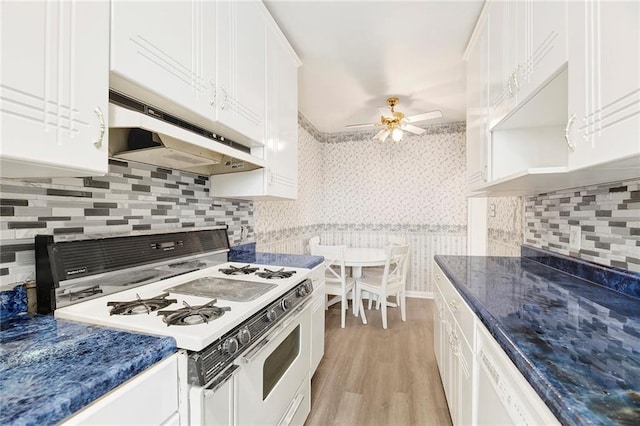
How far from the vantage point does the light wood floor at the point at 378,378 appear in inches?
65.9

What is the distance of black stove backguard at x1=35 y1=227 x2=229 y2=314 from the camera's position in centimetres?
92

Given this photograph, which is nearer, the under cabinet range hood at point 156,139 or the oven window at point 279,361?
the under cabinet range hood at point 156,139

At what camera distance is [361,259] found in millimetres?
2943

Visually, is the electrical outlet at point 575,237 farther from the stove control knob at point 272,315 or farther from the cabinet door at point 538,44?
the stove control knob at point 272,315

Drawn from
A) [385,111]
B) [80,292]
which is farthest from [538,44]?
[385,111]

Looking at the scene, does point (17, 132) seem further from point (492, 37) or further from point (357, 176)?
point (357, 176)

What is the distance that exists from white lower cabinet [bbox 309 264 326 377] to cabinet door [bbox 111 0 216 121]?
120 centimetres

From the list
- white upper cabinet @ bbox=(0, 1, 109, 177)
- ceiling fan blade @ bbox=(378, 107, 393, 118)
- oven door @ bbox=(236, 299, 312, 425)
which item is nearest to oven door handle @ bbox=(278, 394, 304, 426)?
oven door @ bbox=(236, 299, 312, 425)

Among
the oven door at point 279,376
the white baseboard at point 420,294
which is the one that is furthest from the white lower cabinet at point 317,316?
the white baseboard at point 420,294

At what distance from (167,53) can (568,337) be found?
1.57 m

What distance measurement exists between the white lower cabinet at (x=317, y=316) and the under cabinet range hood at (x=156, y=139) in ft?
2.90

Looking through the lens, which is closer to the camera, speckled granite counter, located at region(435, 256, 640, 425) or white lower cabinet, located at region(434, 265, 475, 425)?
speckled granite counter, located at region(435, 256, 640, 425)

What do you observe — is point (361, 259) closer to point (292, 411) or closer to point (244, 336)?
point (292, 411)

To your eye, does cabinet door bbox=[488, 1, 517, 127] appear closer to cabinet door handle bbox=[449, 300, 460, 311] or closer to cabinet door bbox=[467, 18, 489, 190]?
cabinet door bbox=[467, 18, 489, 190]
